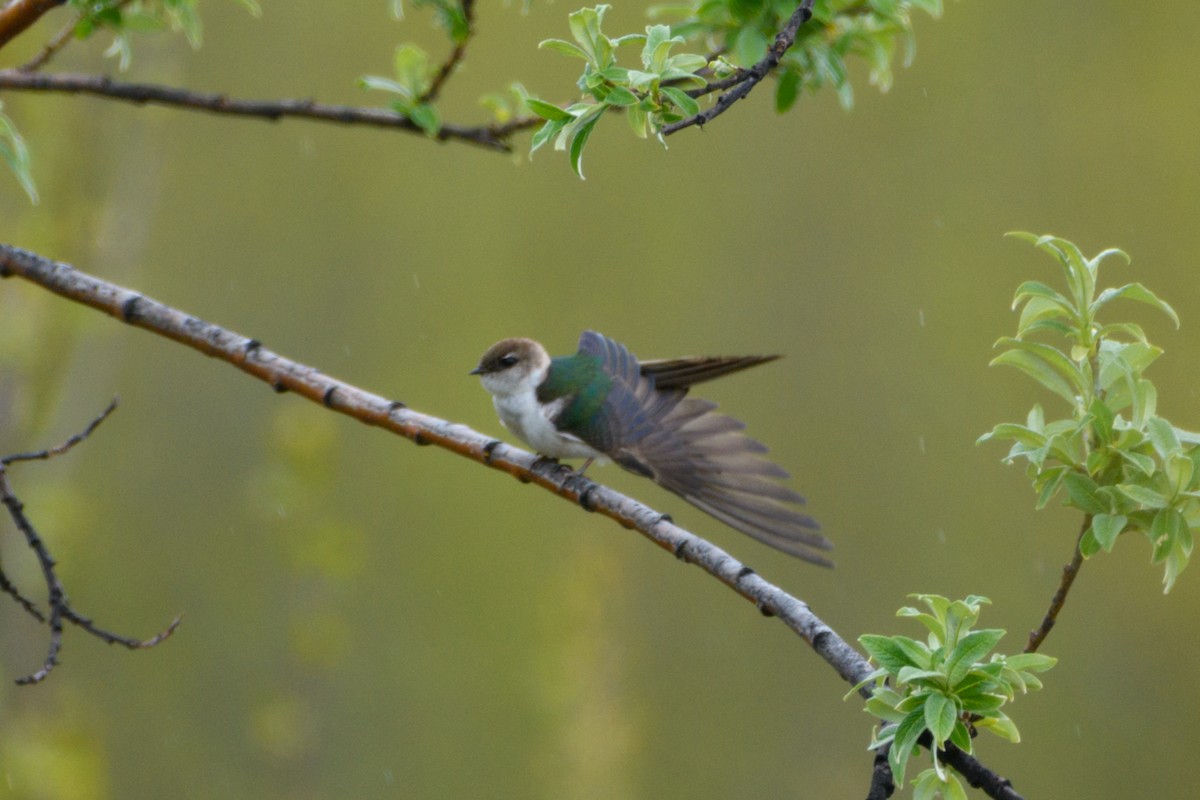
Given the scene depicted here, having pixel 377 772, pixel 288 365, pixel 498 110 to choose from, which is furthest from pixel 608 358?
pixel 377 772

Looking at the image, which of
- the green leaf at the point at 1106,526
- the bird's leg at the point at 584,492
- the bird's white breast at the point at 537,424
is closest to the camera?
the green leaf at the point at 1106,526

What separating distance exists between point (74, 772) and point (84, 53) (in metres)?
1.66

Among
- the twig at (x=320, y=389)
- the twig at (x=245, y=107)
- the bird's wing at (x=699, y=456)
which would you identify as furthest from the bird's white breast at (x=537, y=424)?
the twig at (x=245, y=107)

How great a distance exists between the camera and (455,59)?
149 cm

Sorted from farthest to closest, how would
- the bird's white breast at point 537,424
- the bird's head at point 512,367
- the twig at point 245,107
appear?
1. the bird's head at point 512,367
2. the bird's white breast at point 537,424
3. the twig at point 245,107

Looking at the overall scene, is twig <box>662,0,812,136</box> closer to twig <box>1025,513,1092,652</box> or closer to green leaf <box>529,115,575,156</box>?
green leaf <box>529,115,575,156</box>

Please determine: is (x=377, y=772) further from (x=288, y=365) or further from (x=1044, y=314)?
(x=1044, y=314)

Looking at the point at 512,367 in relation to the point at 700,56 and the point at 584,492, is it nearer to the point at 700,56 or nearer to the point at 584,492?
the point at 584,492

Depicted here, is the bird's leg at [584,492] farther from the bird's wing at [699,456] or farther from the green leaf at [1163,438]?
the green leaf at [1163,438]

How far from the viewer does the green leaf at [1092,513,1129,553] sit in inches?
35.0

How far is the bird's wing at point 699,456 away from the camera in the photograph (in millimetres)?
1412

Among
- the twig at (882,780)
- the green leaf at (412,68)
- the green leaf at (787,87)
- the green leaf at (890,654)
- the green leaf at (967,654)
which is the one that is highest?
the green leaf at (787,87)

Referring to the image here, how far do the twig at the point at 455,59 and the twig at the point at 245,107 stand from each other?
46 millimetres

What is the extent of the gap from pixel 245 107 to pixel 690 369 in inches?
26.8
